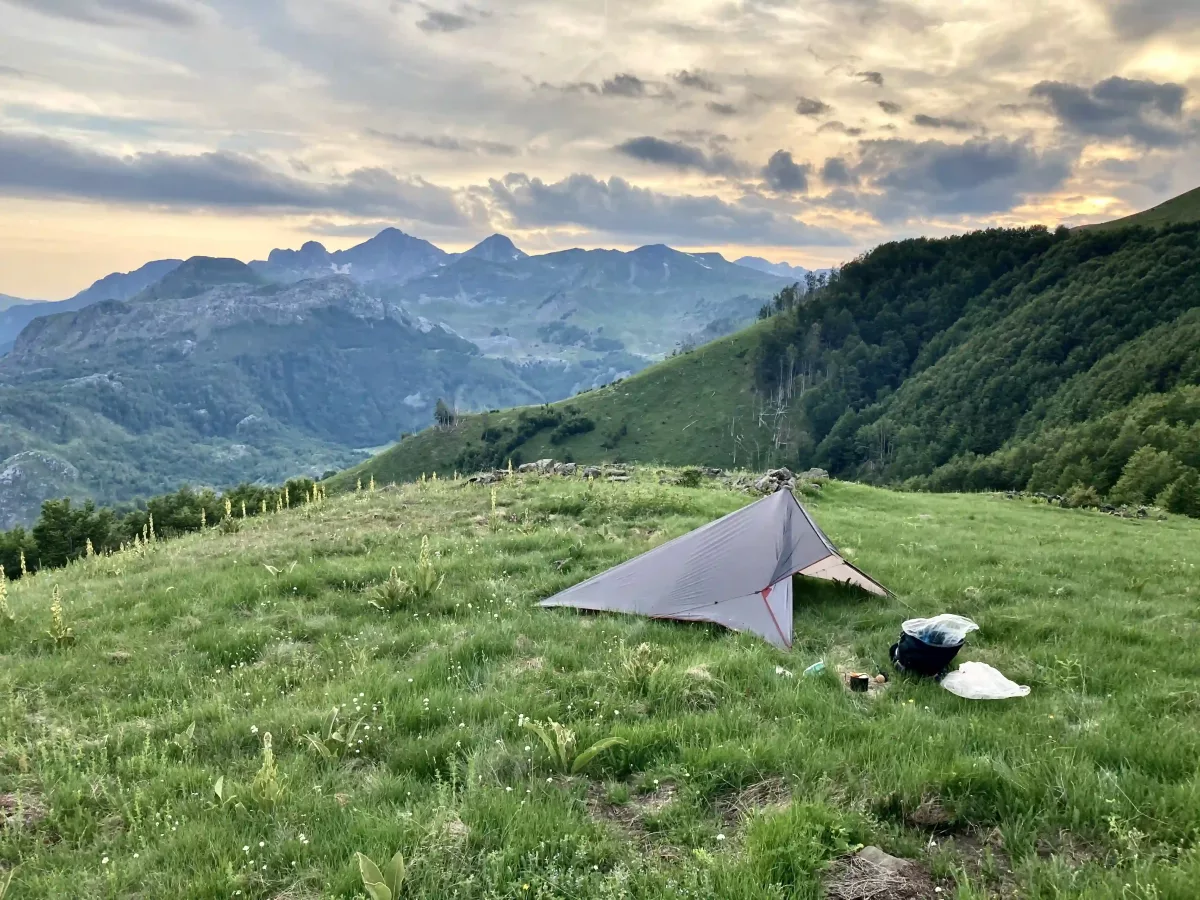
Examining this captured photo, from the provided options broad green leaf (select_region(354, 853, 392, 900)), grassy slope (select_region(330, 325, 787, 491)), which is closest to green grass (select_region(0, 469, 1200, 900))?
broad green leaf (select_region(354, 853, 392, 900))

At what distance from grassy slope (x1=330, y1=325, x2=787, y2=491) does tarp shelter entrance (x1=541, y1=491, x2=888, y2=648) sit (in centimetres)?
13880

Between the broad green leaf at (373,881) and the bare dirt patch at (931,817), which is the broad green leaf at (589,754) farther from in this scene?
the bare dirt patch at (931,817)

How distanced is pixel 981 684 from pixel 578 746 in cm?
475

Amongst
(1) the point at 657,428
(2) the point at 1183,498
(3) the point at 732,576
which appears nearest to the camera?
(3) the point at 732,576

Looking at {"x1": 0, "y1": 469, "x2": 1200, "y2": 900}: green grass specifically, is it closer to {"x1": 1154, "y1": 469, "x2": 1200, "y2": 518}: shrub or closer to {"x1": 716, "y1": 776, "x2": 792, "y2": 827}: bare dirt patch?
{"x1": 716, "y1": 776, "x2": 792, "y2": 827}: bare dirt patch

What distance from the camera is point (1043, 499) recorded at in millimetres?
33656

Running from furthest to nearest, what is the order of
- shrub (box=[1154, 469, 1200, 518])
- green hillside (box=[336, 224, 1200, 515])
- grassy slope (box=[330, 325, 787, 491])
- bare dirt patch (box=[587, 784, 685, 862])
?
grassy slope (box=[330, 325, 787, 491])
green hillside (box=[336, 224, 1200, 515])
shrub (box=[1154, 469, 1200, 518])
bare dirt patch (box=[587, 784, 685, 862])

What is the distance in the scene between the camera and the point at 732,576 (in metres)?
11.0

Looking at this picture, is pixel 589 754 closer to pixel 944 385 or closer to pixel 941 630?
pixel 941 630

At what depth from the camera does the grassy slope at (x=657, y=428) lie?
529 ft

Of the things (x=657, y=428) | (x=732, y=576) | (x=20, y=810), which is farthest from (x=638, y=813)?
(x=657, y=428)

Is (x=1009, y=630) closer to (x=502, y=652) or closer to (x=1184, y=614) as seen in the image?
(x=1184, y=614)

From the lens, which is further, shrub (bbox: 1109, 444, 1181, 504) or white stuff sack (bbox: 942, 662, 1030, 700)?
shrub (bbox: 1109, 444, 1181, 504)

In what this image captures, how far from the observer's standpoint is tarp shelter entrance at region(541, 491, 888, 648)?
10.4 metres
